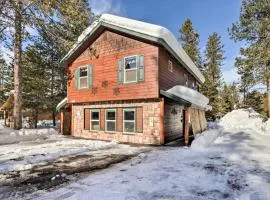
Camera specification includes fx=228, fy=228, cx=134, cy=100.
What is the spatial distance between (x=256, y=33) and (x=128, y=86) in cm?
1360

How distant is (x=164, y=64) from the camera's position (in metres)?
13.3

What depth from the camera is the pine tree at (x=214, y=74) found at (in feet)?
106

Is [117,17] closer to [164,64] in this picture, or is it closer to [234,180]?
[164,64]

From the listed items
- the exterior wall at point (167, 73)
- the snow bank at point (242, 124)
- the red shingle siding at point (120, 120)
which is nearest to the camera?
the exterior wall at point (167, 73)

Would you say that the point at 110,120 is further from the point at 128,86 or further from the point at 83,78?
the point at 83,78

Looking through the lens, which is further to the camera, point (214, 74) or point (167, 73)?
point (214, 74)

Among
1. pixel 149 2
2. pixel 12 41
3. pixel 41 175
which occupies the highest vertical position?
pixel 149 2

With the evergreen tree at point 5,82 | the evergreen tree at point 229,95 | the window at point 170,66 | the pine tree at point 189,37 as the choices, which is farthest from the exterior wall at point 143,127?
the pine tree at point 189,37

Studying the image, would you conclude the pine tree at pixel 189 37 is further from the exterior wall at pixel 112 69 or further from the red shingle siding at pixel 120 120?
the red shingle siding at pixel 120 120

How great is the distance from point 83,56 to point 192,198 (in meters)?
13.5

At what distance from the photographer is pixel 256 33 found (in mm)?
19797

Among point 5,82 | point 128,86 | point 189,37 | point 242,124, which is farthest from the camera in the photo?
point 189,37

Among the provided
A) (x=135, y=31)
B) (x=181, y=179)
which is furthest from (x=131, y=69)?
(x=181, y=179)

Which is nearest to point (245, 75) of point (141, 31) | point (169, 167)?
point (141, 31)
